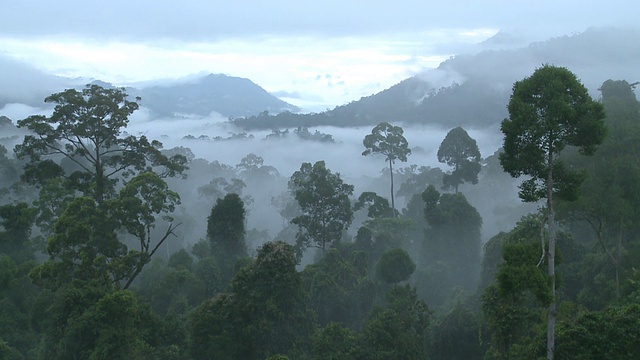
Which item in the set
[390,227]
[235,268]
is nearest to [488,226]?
[390,227]

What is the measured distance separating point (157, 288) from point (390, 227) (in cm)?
1748

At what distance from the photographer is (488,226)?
182 ft

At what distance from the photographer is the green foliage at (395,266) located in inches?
1193

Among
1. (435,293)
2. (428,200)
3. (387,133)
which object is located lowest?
(435,293)

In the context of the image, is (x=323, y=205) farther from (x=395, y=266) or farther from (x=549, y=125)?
(x=549, y=125)

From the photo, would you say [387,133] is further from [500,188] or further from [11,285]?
[11,285]

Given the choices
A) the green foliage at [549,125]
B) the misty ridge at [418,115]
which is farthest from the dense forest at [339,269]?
the misty ridge at [418,115]

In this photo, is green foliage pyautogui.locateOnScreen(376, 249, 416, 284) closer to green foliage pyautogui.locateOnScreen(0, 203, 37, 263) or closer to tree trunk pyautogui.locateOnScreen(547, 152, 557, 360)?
tree trunk pyautogui.locateOnScreen(547, 152, 557, 360)

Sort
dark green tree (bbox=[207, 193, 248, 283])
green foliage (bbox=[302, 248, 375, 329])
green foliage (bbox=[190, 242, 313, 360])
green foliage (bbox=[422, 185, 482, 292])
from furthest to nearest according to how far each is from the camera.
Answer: green foliage (bbox=[422, 185, 482, 292]) < dark green tree (bbox=[207, 193, 248, 283]) < green foliage (bbox=[302, 248, 375, 329]) < green foliage (bbox=[190, 242, 313, 360])

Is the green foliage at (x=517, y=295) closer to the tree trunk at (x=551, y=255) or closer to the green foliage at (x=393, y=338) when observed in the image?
the tree trunk at (x=551, y=255)

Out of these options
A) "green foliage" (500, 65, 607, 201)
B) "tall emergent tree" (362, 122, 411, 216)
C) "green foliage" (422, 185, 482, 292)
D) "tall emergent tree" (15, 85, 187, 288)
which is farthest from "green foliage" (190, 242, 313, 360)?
"tall emergent tree" (362, 122, 411, 216)

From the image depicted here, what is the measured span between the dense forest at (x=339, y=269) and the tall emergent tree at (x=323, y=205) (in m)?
0.11

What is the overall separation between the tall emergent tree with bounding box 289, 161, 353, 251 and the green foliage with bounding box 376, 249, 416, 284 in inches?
259

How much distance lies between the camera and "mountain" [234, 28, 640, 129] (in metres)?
136
